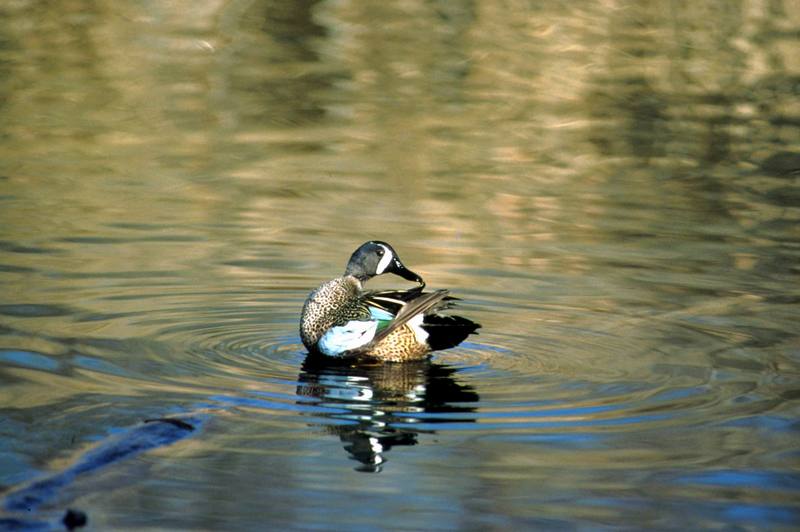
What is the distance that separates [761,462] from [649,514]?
1.17 meters

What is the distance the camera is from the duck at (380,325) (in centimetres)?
968

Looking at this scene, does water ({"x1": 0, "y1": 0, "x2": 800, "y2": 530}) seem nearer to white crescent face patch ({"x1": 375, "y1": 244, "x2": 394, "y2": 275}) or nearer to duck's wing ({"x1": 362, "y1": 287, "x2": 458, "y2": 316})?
duck's wing ({"x1": 362, "y1": 287, "x2": 458, "y2": 316})

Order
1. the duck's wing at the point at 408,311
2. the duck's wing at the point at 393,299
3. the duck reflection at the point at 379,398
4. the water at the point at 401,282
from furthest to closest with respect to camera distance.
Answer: the duck's wing at the point at 393,299 → the duck's wing at the point at 408,311 → the duck reflection at the point at 379,398 → the water at the point at 401,282

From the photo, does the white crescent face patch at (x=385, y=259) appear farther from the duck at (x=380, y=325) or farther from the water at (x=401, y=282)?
the water at (x=401, y=282)

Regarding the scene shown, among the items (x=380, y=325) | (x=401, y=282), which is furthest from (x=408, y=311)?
(x=401, y=282)

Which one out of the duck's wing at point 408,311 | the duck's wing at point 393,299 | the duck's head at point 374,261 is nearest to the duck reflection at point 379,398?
the duck's wing at point 408,311

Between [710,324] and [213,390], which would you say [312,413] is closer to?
[213,390]

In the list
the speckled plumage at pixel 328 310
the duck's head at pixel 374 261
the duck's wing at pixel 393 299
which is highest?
the duck's head at pixel 374 261

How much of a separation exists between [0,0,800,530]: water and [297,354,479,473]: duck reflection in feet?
0.11

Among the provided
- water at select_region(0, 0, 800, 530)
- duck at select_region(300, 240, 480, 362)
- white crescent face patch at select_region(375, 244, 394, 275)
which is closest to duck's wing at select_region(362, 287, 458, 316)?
duck at select_region(300, 240, 480, 362)

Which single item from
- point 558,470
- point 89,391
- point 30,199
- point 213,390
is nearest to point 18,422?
point 89,391

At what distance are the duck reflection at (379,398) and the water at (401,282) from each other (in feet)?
0.11

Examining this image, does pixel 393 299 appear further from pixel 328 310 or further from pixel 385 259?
pixel 385 259

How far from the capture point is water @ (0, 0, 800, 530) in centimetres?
700
